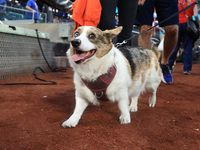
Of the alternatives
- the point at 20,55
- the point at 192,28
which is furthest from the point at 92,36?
the point at 192,28

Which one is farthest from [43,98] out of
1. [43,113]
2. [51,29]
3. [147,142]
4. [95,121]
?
[51,29]

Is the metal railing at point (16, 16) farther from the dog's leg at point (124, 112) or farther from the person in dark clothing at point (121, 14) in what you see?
the dog's leg at point (124, 112)

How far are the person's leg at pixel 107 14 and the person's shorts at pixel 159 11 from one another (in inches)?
42.4

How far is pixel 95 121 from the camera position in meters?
1.60

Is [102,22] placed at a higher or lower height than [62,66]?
higher

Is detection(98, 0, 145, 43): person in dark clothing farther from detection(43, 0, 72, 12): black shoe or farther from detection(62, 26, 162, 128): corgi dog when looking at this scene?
detection(43, 0, 72, 12): black shoe

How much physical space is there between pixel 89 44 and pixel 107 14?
0.80 meters

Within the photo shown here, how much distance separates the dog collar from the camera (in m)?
1.48

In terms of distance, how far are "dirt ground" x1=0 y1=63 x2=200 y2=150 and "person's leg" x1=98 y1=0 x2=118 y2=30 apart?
92cm

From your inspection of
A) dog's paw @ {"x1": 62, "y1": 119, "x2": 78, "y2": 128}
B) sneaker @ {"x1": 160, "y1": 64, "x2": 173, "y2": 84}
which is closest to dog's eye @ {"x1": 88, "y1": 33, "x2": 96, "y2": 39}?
dog's paw @ {"x1": 62, "y1": 119, "x2": 78, "y2": 128}

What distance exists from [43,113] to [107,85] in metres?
0.72

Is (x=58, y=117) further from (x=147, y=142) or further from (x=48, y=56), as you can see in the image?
(x=48, y=56)

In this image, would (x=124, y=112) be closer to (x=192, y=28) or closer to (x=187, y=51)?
(x=192, y=28)

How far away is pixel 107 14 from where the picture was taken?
6.79 ft
